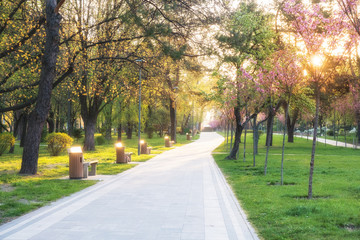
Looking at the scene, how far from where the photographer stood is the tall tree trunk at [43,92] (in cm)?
1378

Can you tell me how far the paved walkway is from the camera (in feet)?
19.5

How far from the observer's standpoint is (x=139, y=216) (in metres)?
7.19

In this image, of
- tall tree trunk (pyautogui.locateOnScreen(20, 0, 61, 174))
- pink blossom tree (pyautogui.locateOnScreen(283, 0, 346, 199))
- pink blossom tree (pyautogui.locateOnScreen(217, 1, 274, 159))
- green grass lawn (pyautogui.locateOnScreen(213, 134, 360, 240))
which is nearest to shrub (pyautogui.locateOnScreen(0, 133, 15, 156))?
tall tree trunk (pyautogui.locateOnScreen(20, 0, 61, 174))

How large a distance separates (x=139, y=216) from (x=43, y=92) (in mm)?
8756

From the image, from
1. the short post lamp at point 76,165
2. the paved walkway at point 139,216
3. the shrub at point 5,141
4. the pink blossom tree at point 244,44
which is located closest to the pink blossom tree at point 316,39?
the paved walkway at point 139,216

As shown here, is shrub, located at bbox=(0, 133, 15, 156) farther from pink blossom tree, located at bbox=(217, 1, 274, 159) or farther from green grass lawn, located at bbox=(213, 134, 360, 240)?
green grass lawn, located at bbox=(213, 134, 360, 240)

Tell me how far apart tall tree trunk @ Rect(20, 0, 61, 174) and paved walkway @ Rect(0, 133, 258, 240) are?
14.5 ft

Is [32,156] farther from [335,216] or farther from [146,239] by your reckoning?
[335,216]

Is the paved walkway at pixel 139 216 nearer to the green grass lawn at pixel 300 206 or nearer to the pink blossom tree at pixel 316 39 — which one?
the green grass lawn at pixel 300 206

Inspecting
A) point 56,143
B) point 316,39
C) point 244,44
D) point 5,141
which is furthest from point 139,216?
point 5,141

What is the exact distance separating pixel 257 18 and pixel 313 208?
576 inches

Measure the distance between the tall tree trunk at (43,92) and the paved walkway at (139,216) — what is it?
4.41 m

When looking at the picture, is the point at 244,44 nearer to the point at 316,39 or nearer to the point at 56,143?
the point at 316,39

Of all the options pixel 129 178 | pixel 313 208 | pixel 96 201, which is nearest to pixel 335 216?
pixel 313 208
